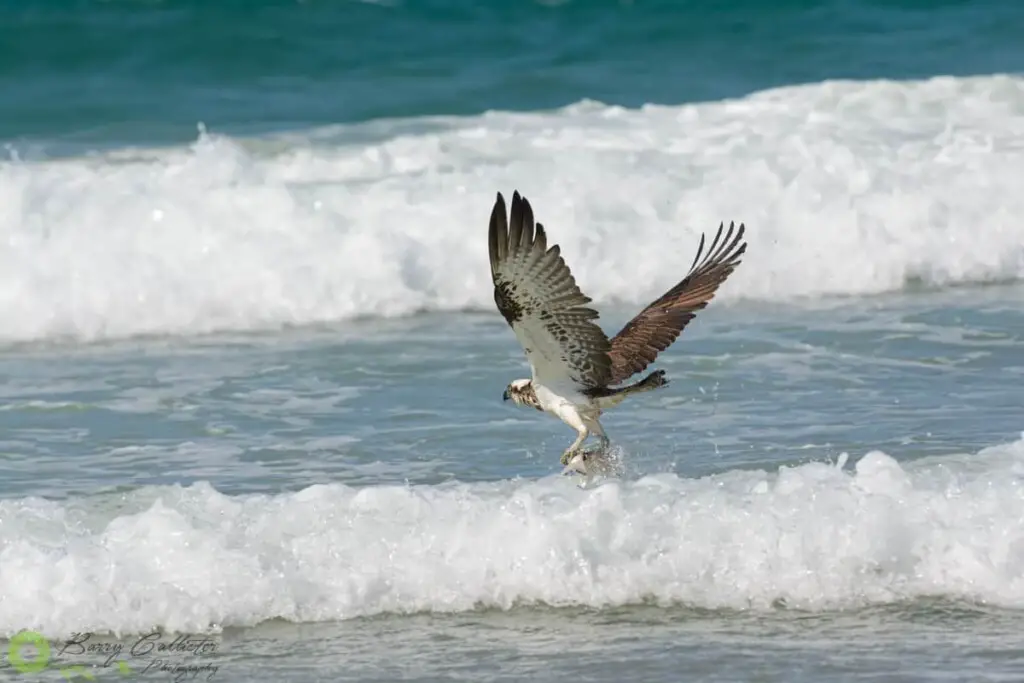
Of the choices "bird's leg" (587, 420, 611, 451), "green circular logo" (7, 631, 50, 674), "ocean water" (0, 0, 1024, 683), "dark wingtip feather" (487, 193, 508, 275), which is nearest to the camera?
"green circular logo" (7, 631, 50, 674)

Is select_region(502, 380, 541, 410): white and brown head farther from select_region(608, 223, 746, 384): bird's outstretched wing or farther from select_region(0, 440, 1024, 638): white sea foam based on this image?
select_region(0, 440, 1024, 638): white sea foam

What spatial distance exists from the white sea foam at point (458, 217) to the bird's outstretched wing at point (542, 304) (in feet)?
13.3

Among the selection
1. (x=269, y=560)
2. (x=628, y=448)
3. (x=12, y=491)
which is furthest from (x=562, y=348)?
(x=12, y=491)

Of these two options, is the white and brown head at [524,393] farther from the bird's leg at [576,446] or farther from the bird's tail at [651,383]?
the bird's tail at [651,383]

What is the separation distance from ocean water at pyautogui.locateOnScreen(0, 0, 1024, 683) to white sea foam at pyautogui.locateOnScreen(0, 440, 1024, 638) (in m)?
0.01

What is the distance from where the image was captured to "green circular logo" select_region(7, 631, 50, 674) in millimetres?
5513

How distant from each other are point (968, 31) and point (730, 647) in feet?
54.5

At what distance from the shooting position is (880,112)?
50.9 feet

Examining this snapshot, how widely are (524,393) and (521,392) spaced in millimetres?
27

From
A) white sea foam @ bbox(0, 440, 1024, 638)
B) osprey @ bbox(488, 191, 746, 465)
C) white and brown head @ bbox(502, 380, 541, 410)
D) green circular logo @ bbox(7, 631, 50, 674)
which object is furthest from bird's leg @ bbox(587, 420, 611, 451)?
green circular logo @ bbox(7, 631, 50, 674)

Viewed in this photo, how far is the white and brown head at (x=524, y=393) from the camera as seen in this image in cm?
736

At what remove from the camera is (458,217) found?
12.3m

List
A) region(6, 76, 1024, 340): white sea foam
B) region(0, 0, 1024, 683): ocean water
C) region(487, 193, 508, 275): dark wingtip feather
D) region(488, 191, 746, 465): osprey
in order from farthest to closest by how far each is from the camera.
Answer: region(6, 76, 1024, 340): white sea foam
region(488, 191, 746, 465): osprey
region(487, 193, 508, 275): dark wingtip feather
region(0, 0, 1024, 683): ocean water

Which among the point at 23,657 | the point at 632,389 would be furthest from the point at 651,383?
the point at 23,657
